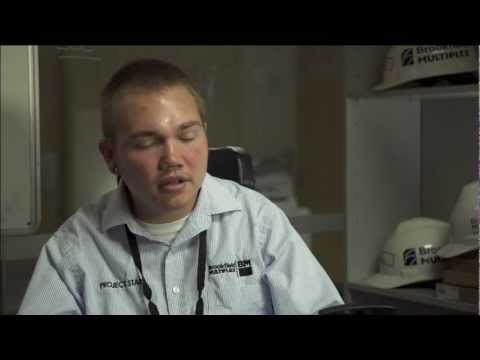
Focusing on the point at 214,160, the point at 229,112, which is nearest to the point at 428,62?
the point at 229,112

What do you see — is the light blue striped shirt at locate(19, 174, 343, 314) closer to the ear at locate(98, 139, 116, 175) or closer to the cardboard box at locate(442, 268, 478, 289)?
the ear at locate(98, 139, 116, 175)

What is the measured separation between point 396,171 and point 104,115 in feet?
5.06

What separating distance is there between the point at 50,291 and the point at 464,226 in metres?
1.38

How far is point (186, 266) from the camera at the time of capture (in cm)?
115

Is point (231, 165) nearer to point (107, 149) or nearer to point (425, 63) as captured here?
point (107, 149)

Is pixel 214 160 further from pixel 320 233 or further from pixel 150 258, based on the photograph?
pixel 320 233

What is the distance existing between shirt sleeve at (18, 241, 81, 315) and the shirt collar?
112 millimetres

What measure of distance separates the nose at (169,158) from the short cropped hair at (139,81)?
0.11 m

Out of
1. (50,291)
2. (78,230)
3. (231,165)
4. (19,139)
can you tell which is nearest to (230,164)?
(231,165)

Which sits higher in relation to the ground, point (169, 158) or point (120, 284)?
point (169, 158)

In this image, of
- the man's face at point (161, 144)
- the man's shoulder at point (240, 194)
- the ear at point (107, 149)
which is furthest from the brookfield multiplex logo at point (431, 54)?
the ear at point (107, 149)

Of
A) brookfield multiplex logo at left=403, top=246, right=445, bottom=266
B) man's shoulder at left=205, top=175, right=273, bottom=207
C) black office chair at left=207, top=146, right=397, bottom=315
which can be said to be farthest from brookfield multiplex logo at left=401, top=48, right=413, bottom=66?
man's shoulder at left=205, top=175, right=273, bottom=207

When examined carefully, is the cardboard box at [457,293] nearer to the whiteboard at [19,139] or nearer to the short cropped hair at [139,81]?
the short cropped hair at [139,81]

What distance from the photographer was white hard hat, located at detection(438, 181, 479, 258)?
6.20 feet
